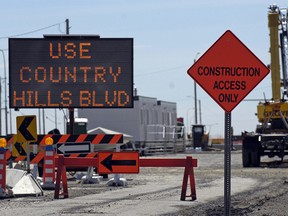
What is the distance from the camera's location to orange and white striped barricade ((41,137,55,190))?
76.6 ft

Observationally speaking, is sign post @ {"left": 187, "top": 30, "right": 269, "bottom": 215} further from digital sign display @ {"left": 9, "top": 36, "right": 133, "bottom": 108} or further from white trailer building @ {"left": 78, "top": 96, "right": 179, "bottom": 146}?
white trailer building @ {"left": 78, "top": 96, "right": 179, "bottom": 146}

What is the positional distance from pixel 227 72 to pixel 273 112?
25370mm

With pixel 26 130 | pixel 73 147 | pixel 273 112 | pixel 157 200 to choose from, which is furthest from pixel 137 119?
pixel 157 200

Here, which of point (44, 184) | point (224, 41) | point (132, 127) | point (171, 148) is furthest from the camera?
point (171, 148)

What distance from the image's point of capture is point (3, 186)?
20766mm

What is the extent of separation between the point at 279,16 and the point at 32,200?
21.4 metres

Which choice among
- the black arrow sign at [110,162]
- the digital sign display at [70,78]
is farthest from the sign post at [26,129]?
the digital sign display at [70,78]

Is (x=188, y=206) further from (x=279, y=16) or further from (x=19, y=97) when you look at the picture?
(x=279, y=16)

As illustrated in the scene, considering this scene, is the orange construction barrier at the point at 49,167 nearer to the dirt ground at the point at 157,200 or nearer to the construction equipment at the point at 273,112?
the dirt ground at the point at 157,200

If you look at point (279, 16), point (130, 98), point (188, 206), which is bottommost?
point (188, 206)

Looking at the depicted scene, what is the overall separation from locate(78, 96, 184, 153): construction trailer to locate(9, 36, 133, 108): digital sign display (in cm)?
3331

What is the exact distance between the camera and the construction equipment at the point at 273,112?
121 ft

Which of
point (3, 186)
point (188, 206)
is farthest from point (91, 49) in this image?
point (188, 206)

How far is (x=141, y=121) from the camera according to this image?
207 feet
